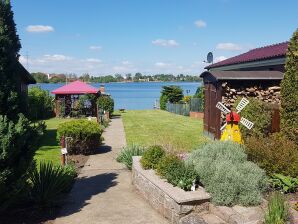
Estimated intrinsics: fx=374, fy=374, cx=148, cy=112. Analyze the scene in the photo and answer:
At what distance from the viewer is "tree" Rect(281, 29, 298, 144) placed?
10344 mm

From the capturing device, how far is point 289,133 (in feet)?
34.2

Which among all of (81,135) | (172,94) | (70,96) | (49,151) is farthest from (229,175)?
(172,94)

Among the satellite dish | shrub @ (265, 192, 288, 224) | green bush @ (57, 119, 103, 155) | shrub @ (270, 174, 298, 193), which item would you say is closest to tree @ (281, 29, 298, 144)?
shrub @ (270, 174, 298, 193)

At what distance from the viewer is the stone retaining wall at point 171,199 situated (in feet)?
23.7

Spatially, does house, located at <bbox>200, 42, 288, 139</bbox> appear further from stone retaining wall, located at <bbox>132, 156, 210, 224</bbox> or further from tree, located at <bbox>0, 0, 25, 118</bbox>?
tree, located at <bbox>0, 0, 25, 118</bbox>

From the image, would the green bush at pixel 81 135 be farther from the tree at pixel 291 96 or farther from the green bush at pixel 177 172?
the tree at pixel 291 96

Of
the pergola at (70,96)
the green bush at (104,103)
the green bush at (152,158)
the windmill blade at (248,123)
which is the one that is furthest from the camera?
the pergola at (70,96)

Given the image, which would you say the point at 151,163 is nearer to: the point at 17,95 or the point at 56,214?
the point at 56,214

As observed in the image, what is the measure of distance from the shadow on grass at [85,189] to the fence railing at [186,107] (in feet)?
69.2

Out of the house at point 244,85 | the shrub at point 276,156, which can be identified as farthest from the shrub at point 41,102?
the shrub at point 276,156

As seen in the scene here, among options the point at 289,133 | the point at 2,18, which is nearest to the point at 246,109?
the point at 289,133

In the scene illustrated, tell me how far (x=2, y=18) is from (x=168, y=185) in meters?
5.02

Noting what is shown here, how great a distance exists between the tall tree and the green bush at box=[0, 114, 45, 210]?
32 cm

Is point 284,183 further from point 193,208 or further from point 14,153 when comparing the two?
point 14,153
